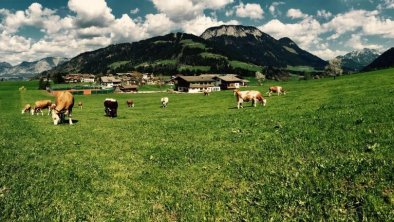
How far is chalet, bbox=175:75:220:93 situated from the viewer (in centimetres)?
17700

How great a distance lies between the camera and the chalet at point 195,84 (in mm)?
177000

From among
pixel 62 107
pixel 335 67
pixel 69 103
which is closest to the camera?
pixel 62 107

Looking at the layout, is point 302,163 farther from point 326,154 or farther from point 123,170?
point 123,170

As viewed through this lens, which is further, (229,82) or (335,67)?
(229,82)

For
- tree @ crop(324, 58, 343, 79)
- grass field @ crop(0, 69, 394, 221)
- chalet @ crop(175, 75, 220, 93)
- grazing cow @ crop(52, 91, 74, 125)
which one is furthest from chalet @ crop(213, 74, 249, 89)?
grass field @ crop(0, 69, 394, 221)

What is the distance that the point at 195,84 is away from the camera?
181000 millimetres

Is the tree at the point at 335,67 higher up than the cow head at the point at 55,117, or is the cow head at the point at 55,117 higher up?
the tree at the point at 335,67

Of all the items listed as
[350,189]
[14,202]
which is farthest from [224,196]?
[14,202]

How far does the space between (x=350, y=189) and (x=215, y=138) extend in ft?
31.4

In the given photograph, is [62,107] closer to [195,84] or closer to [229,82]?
[195,84]

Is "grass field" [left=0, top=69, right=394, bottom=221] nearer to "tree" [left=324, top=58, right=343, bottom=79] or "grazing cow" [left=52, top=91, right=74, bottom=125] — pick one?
"grazing cow" [left=52, top=91, right=74, bottom=125]

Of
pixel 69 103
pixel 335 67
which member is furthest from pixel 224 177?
pixel 335 67

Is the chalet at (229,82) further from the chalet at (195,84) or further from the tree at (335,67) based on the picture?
the tree at (335,67)

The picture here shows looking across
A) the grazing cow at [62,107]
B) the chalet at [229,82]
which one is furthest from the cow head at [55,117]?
the chalet at [229,82]
